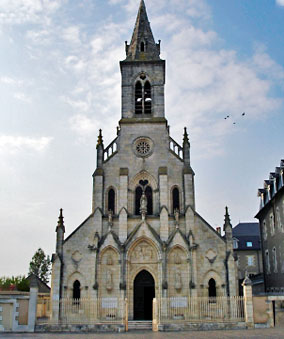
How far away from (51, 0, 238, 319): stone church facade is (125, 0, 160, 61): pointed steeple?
5.94 metres

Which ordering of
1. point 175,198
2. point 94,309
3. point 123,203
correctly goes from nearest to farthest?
point 94,309 → point 123,203 → point 175,198

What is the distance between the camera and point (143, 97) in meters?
32.1

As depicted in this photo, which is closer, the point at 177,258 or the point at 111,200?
the point at 177,258

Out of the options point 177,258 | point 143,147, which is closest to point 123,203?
point 143,147

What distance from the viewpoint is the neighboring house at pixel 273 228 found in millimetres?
29750

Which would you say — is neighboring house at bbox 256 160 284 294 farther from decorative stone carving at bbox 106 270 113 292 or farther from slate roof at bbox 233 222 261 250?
slate roof at bbox 233 222 261 250

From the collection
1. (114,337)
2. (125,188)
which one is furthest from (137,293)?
(114,337)

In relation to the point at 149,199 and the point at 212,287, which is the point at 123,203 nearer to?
the point at 149,199

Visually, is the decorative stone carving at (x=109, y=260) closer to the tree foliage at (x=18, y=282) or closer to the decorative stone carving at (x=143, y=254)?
the decorative stone carving at (x=143, y=254)

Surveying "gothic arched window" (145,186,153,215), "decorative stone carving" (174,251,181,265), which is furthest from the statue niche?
"gothic arched window" (145,186,153,215)

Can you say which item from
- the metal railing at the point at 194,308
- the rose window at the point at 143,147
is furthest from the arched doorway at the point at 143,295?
the rose window at the point at 143,147

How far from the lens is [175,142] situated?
30.5 meters

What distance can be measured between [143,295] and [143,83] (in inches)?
646

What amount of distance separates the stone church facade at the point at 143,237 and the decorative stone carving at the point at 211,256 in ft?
0.22
